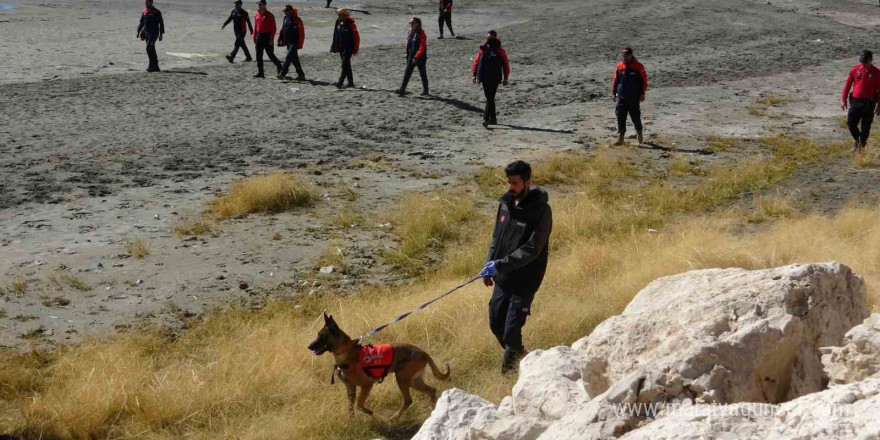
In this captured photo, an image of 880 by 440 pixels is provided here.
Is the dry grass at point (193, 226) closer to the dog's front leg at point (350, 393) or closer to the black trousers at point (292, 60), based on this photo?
the dog's front leg at point (350, 393)

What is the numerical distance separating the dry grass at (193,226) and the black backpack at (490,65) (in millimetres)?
6473

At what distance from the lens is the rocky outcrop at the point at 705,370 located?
326 cm

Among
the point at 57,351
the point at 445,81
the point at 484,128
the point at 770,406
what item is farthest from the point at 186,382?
the point at 445,81

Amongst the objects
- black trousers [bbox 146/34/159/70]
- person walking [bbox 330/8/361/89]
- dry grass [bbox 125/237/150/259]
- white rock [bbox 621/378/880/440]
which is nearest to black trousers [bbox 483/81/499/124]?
person walking [bbox 330/8/361/89]

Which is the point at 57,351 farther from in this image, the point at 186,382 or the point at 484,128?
the point at 484,128

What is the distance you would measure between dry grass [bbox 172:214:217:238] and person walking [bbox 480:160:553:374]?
4.65m

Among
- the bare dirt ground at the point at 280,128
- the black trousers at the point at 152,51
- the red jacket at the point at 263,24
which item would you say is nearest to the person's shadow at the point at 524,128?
the bare dirt ground at the point at 280,128

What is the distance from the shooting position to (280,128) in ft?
49.1

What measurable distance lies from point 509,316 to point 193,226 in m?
5.06

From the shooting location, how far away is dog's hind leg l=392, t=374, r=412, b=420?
6.11 m

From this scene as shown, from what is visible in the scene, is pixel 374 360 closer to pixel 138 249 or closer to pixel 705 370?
pixel 705 370

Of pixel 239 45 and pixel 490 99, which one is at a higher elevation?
pixel 239 45

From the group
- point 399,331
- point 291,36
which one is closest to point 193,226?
point 399,331

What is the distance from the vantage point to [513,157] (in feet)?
45.6
